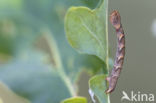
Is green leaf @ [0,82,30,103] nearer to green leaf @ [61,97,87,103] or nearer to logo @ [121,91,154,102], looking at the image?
green leaf @ [61,97,87,103]

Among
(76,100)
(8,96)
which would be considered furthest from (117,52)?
(8,96)

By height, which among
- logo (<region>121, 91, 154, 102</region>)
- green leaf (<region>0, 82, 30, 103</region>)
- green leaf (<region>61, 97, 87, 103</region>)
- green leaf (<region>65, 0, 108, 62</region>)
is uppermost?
green leaf (<region>65, 0, 108, 62</region>)

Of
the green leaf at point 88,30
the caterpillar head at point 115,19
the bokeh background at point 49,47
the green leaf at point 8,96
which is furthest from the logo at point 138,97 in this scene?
the green leaf at point 8,96

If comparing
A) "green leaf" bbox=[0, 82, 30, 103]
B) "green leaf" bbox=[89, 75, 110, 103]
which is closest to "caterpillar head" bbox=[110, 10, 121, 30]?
"green leaf" bbox=[89, 75, 110, 103]

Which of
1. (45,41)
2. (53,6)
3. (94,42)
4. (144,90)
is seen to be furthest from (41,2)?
(144,90)

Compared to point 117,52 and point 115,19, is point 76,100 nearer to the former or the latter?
point 117,52
